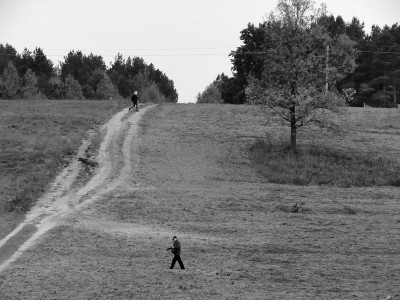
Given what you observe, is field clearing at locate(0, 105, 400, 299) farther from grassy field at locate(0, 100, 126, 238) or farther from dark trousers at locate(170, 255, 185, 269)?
grassy field at locate(0, 100, 126, 238)

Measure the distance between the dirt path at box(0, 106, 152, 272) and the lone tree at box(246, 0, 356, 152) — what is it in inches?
499

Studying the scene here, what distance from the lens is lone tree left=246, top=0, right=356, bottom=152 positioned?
4531 centimetres

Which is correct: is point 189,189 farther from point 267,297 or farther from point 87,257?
point 267,297

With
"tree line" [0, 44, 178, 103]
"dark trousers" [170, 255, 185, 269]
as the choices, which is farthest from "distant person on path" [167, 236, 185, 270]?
"tree line" [0, 44, 178, 103]

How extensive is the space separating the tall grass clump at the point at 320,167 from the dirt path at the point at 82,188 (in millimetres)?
10156

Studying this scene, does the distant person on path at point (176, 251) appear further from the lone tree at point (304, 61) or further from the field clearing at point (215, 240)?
the lone tree at point (304, 61)

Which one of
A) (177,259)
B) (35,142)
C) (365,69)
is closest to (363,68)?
(365,69)

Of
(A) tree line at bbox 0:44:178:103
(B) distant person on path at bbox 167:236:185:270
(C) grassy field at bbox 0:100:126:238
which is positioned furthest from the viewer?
(A) tree line at bbox 0:44:178:103

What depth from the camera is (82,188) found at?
36.4 meters

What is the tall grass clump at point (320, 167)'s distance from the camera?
1628 inches

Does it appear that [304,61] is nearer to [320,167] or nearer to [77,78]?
[320,167]

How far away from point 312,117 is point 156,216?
20.3 m

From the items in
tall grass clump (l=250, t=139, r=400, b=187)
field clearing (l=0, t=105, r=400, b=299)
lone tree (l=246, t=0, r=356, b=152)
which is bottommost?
field clearing (l=0, t=105, r=400, b=299)

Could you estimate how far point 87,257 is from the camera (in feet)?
76.4
